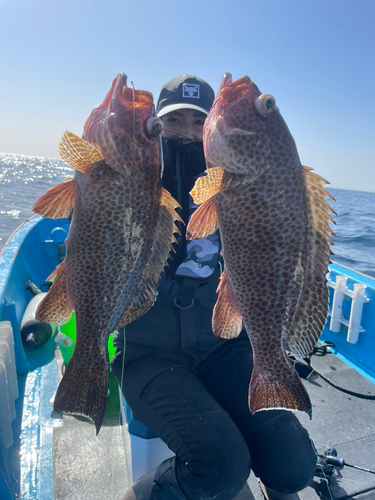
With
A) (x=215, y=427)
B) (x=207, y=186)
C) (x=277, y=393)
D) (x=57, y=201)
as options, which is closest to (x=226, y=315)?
(x=277, y=393)

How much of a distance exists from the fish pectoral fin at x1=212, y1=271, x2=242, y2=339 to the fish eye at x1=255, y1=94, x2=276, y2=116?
3.46 ft

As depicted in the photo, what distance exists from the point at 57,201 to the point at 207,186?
35.2 inches

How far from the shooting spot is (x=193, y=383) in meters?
2.64

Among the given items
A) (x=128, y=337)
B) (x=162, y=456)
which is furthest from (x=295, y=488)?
(x=128, y=337)

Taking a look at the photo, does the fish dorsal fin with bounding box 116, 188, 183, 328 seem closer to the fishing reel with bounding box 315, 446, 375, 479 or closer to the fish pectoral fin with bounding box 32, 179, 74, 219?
the fish pectoral fin with bounding box 32, 179, 74, 219

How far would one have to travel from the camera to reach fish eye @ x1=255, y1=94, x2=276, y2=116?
219 centimetres

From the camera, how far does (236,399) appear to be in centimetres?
267

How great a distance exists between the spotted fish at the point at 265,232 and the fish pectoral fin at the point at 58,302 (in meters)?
0.86

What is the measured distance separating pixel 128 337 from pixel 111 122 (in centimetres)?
165

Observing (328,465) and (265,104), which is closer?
(265,104)

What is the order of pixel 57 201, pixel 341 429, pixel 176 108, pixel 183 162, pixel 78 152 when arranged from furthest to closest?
1. pixel 341 429
2. pixel 183 162
3. pixel 176 108
4. pixel 57 201
5. pixel 78 152

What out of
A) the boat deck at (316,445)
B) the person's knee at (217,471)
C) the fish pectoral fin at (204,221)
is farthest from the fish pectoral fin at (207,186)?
the boat deck at (316,445)

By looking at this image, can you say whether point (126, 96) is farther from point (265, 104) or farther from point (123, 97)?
point (265, 104)

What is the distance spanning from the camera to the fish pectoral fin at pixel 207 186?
208cm
